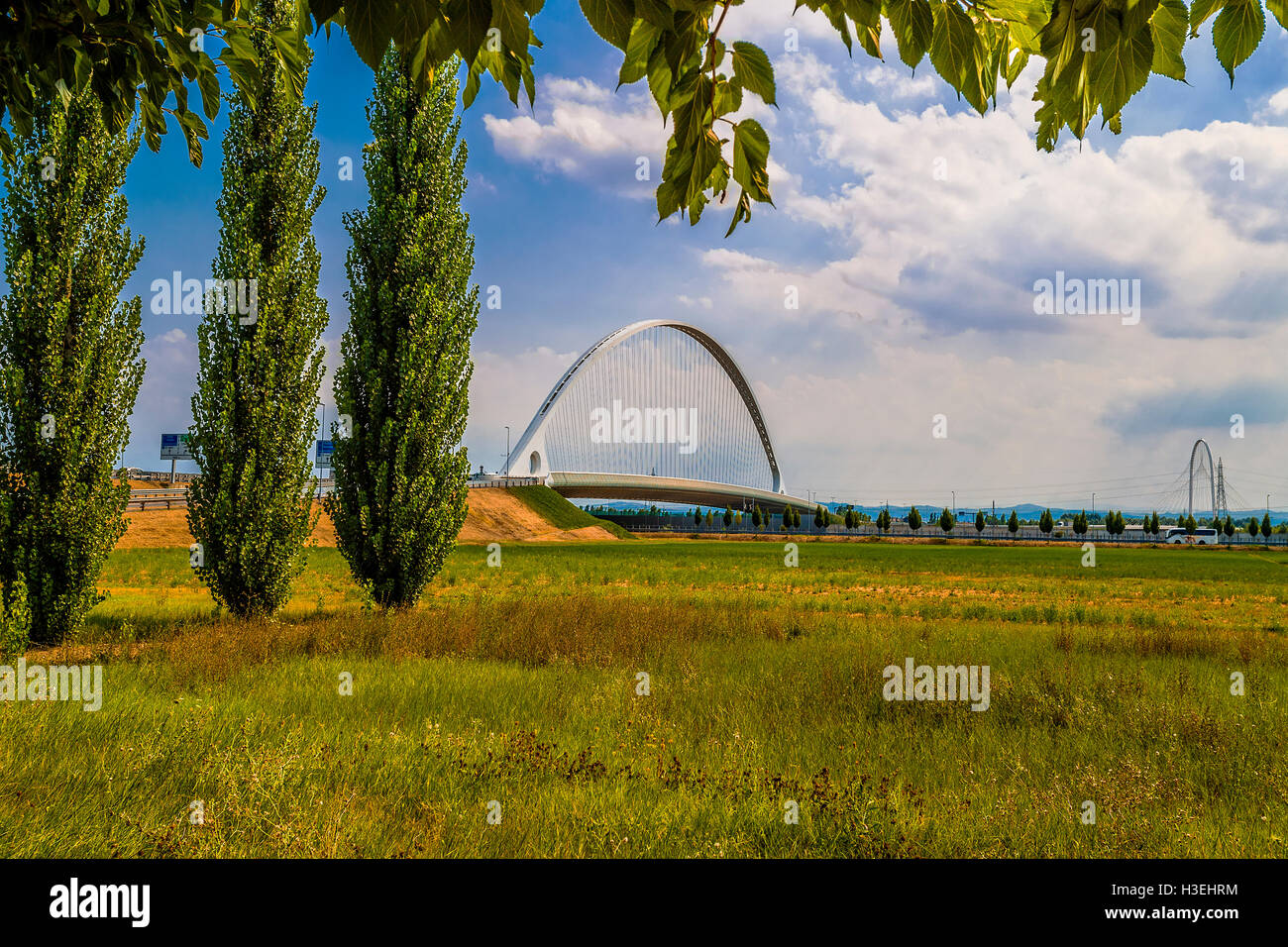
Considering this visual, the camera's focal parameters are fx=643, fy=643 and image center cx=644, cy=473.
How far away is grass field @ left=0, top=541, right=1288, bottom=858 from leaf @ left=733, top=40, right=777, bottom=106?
11.3 ft

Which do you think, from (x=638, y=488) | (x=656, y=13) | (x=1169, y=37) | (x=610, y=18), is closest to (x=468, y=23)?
(x=610, y=18)

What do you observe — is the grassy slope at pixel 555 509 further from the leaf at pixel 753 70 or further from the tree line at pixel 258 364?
the leaf at pixel 753 70

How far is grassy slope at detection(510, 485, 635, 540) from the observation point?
259 feet

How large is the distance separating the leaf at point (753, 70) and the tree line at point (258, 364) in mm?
10816

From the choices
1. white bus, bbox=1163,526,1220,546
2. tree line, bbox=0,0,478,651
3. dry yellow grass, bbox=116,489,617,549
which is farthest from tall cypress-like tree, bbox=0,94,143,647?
white bus, bbox=1163,526,1220,546

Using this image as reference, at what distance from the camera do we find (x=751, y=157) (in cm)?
186

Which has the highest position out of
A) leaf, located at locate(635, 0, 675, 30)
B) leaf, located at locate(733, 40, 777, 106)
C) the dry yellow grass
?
leaf, located at locate(733, 40, 777, 106)

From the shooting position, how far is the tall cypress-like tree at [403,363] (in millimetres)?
14062

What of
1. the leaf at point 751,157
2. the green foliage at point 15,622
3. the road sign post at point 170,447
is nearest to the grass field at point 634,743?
the green foliage at point 15,622

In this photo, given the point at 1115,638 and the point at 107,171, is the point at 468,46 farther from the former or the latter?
the point at 107,171

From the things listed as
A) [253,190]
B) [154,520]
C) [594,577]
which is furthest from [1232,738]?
[154,520]

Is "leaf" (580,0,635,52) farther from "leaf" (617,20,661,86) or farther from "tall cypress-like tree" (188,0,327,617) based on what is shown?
"tall cypress-like tree" (188,0,327,617)

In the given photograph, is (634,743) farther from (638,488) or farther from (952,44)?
(638,488)
